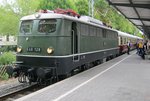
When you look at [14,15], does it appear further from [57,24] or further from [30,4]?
[57,24]

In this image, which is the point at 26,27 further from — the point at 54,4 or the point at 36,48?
the point at 54,4

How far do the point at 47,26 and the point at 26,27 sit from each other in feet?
3.71

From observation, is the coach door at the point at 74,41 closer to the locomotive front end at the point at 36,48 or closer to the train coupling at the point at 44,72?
the locomotive front end at the point at 36,48

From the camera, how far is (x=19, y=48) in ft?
44.1

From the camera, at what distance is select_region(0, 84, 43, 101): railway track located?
37.7ft

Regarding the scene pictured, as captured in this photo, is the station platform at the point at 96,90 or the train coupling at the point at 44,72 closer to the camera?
the station platform at the point at 96,90

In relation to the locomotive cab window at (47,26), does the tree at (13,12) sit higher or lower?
higher

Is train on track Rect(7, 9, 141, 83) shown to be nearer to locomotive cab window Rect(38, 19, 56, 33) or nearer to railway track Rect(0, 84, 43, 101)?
locomotive cab window Rect(38, 19, 56, 33)

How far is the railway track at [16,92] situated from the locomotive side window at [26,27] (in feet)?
8.00

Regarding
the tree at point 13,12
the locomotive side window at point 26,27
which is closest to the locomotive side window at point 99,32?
the locomotive side window at point 26,27

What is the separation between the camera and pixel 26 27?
13.5 metres

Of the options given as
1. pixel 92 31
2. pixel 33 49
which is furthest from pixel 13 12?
pixel 33 49

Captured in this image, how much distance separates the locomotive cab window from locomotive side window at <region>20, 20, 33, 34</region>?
0.55m

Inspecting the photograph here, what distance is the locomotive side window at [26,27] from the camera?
1336 cm
